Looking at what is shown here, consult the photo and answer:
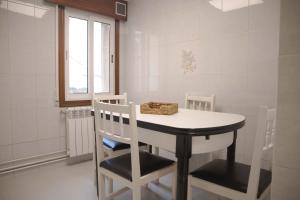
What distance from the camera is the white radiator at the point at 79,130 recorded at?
2.78 m

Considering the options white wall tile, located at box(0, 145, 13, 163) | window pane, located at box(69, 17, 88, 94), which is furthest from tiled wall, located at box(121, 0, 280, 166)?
white wall tile, located at box(0, 145, 13, 163)

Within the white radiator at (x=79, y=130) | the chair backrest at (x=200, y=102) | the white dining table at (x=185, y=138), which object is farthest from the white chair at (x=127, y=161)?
the white radiator at (x=79, y=130)

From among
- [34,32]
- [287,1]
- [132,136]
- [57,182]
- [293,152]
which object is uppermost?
[34,32]

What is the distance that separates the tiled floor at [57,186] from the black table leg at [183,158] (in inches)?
31.4

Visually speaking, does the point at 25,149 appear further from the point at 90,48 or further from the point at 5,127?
the point at 90,48

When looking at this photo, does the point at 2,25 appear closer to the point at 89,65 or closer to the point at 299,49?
the point at 89,65

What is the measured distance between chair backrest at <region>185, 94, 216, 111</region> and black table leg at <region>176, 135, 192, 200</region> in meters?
0.95

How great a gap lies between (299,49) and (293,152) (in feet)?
0.85

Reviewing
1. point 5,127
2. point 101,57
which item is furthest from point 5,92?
point 101,57

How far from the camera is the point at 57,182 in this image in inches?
91.3

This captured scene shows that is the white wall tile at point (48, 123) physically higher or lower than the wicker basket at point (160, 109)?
lower

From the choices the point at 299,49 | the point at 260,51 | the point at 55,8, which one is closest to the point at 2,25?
the point at 55,8

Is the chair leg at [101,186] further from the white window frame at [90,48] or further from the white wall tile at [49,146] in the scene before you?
the white window frame at [90,48]

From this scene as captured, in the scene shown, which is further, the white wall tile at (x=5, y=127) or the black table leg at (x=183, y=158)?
the white wall tile at (x=5, y=127)
